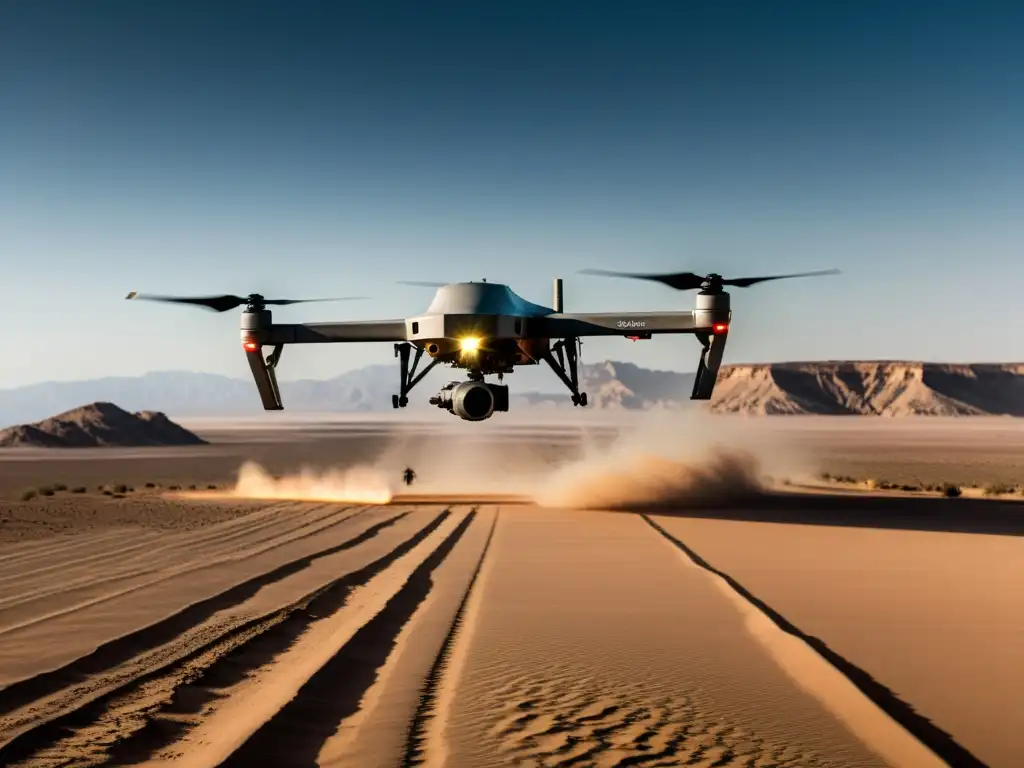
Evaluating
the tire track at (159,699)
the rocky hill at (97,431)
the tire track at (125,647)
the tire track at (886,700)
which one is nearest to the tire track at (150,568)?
the tire track at (125,647)

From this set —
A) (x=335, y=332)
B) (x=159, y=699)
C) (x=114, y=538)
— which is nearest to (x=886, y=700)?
(x=159, y=699)

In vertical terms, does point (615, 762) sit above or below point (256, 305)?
below

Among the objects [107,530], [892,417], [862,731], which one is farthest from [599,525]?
[892,417]

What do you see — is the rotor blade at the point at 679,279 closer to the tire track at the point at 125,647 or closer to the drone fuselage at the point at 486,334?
the drone fuselage at the point at 486,334

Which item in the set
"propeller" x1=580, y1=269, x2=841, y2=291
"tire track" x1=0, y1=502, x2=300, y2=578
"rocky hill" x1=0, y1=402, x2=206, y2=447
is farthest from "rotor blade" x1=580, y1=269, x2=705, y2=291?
"rocky hill" x1=0, y1=402, x2=206, y2=447

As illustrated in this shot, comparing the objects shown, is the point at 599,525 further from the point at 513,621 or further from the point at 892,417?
the point at 892,417

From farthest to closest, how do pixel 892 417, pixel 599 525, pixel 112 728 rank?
pixel 892 417, pixel 599 525, pixel 112 728

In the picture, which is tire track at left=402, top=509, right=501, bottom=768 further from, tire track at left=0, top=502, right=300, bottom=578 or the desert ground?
tire track at left=0, top=502, right=300, bottom=578
